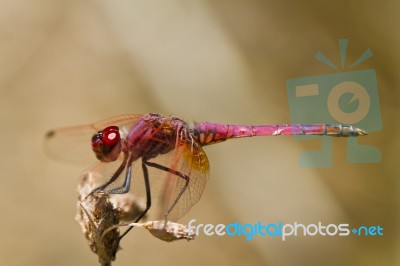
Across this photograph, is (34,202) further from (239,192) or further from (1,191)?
(239,192)

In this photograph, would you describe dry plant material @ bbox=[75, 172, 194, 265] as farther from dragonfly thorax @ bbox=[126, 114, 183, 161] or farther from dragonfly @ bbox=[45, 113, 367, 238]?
dragonfly thorax @ bbox=[126, 114, 183, 161]

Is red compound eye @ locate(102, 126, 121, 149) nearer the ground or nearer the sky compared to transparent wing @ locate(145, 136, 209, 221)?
nearer the sky

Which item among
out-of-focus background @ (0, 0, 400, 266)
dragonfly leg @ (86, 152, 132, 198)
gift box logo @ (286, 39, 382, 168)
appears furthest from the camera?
out-of-focus background @ (0, 0, 400, 266)

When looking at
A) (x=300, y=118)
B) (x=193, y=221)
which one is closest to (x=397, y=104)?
(x=300, y=118)

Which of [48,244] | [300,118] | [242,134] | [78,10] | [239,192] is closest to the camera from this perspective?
[242,134]

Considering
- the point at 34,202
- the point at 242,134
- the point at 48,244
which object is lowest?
the point at 48,244

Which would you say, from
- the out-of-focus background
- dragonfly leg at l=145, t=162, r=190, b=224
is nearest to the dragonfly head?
dragonfly leg at l=145, t=162, r=190, b=224

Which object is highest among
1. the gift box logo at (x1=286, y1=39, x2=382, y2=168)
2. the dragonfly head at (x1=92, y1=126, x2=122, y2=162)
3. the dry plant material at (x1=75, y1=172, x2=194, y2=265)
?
the gift box logo at (x1=286, y1=39, x2=382, y2=168)

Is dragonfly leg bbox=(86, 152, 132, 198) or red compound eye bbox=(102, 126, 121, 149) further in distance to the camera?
red compound eye bbox=(102, 126, 121, 149)

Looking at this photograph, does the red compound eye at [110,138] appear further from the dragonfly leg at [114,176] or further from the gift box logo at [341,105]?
the gift box logo at [341,105]
